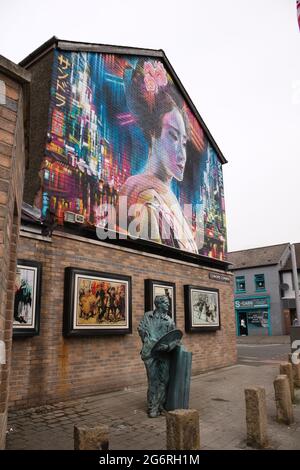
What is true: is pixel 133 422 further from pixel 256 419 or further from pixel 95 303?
pixel 95 303

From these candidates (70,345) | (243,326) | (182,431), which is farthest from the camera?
(243,326)

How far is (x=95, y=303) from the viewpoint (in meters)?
8.64

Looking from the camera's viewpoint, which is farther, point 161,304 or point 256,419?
point 161,304

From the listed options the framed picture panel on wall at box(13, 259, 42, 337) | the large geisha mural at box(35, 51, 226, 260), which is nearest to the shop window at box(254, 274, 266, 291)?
the large geisha mural at box(35, 51, 226, 260)

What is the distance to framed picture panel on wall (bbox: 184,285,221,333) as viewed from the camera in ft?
39.1

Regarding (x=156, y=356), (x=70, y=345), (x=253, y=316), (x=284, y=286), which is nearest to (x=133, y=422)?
(x=156, y=356)

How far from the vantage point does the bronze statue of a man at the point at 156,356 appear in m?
6.76

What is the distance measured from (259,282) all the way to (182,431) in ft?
104

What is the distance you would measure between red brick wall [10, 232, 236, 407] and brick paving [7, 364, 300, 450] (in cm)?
32

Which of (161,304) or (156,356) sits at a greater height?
(161,304)

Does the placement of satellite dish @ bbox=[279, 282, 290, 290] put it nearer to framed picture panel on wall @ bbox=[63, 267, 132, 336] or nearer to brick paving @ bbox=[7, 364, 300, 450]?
brick paving @ bbox=[7, 364, 300, 450]

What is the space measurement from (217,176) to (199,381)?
884 centimetres

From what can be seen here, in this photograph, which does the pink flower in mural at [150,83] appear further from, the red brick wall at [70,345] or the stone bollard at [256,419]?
the stone bollard at [256,419]
